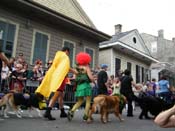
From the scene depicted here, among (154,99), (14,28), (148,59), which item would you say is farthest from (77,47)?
(148,59)

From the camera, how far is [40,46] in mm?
15203

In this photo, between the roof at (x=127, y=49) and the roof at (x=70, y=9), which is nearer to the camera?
the roof at (x=70, y=9)

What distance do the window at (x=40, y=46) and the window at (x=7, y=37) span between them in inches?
61.4

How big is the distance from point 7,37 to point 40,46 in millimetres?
2218

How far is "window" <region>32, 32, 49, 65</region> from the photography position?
14.9 meters

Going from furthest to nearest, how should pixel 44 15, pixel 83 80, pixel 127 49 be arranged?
pixel 127 49 → pixel 44 15 → pixel 83 80

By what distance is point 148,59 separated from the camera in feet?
93.8

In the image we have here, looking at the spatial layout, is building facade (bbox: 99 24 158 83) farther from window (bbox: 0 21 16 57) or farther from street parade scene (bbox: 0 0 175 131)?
window (bbox: 0 21 16 57)

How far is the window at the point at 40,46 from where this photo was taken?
1486cm

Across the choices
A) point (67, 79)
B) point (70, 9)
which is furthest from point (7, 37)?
point (70, 9)

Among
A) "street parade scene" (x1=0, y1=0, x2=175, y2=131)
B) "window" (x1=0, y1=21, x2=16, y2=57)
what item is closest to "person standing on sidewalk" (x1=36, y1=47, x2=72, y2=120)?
"street parade scene" (x1=0, y1=0, x2=175, y2=131)

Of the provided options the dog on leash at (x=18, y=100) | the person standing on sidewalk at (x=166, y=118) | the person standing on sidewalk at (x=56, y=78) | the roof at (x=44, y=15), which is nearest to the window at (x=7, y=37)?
the roof at (x=44, y=15)

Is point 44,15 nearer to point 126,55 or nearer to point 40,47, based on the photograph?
point 40,47

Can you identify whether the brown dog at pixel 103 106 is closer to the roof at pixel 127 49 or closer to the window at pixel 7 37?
the window at pixel 7 37
